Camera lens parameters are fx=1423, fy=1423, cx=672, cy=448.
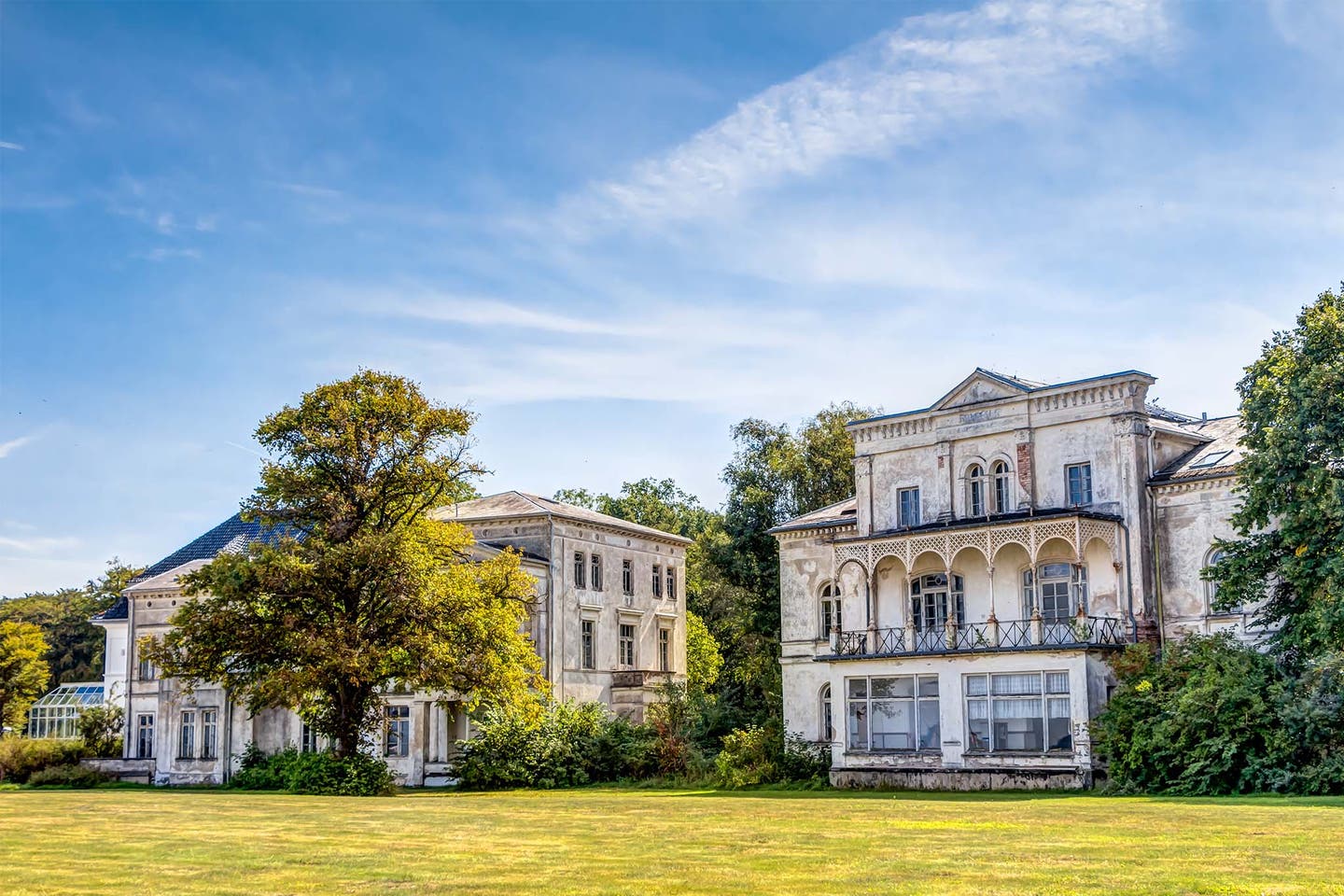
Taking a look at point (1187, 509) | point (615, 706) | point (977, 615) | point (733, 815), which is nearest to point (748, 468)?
point (615, 706)

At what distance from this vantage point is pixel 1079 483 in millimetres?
37156

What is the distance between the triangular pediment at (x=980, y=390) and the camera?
3841 cm

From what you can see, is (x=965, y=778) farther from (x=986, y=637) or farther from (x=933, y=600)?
(x=933, y=600)

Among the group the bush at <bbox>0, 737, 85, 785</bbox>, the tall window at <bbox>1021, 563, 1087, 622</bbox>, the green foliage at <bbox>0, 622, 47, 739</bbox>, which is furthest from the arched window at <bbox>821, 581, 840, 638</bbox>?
the green foliage at <bbox>0, 622, 47, 739</bbox>

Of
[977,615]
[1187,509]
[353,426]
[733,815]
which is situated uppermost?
[353,426]

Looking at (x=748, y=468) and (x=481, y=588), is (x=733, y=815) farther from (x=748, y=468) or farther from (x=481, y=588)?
(x=748, y=468)

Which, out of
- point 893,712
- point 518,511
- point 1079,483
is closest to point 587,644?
point 518,511

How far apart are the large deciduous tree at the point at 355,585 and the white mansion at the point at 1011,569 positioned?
9963mm

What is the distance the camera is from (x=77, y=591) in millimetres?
88312

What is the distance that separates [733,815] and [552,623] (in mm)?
25460

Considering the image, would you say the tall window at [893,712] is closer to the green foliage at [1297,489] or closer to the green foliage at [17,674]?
the green foliage at [1297,489]

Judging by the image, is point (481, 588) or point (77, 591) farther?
point (77, 591)

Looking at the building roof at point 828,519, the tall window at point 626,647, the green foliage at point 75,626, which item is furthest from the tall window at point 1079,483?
the green foliage at point 75,626

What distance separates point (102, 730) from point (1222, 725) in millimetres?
38441
